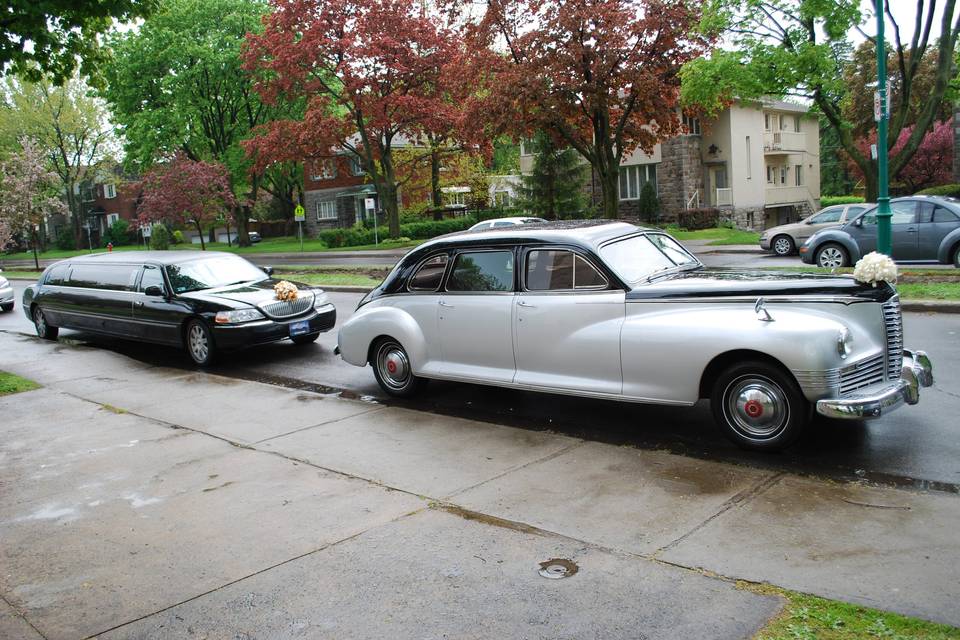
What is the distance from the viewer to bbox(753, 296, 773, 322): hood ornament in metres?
5.88

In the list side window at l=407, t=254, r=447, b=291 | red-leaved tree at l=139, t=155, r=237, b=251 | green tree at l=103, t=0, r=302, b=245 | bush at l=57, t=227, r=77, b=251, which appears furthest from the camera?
bush at l=57, t=227, r=77, b=251

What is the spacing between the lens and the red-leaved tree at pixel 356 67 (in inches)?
1417

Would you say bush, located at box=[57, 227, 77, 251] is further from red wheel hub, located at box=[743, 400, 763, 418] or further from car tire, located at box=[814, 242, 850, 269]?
red wheel hub, located at box=[743, 400, 763, 418]

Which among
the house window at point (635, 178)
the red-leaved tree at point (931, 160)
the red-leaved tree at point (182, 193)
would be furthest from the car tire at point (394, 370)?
the red-leaved tree at point (931, 160)

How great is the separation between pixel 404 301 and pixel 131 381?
4.69 meters

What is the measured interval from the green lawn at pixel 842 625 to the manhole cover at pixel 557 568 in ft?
3.49

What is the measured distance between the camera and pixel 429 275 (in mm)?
8344

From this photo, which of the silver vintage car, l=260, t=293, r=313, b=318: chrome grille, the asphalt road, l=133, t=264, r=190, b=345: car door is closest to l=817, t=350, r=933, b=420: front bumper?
the silver vintage car

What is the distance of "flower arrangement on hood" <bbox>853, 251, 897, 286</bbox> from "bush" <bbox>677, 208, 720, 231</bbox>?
34438 mm

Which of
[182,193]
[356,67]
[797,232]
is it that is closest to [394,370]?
[797,232]

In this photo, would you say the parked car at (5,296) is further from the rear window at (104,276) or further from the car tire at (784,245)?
the car tire at (784,245)

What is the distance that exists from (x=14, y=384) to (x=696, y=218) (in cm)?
3384

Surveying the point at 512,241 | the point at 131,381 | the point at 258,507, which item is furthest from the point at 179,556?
the point at 131,381

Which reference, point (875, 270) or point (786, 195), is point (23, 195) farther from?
point (875, 270)
